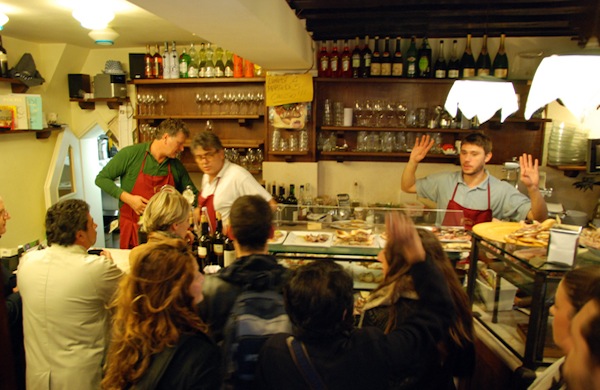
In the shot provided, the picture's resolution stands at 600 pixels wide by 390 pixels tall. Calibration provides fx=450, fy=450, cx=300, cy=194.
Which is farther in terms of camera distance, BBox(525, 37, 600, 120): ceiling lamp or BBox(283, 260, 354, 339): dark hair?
BBox(525, 37, 600, 120): ceiling lamp

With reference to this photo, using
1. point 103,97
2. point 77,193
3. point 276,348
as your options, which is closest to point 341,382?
point 276,348

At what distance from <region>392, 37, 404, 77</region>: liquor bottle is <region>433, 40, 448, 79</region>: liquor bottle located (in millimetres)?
315

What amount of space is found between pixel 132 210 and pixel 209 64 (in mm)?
1844

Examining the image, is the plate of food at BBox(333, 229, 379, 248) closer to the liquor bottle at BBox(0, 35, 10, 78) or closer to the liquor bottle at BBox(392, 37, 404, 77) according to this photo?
the liquor bottle at BBox(392, 37, 404, 77)

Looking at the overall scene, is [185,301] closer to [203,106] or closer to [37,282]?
[37,282]

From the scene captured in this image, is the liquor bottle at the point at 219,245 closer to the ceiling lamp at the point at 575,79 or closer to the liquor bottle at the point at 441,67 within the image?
the ceiling lamp at the point at 575,79

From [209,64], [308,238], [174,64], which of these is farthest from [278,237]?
[174,64]

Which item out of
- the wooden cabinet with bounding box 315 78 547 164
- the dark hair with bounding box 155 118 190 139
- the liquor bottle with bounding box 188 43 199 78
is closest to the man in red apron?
the wooden cabinet with bounding box 315 78 547 164

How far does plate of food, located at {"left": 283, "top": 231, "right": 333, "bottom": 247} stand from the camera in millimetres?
2250

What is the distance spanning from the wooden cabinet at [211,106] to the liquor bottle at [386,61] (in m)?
1.18

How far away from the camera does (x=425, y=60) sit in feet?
13.8

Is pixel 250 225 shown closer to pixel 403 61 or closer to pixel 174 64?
pixel 403 61

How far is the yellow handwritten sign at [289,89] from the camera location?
4.22 m

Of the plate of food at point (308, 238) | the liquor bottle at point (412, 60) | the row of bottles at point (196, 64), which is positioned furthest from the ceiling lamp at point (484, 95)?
the row of bottles at point (196, 64)
